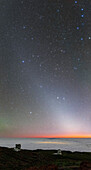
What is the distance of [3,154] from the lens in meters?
21.3

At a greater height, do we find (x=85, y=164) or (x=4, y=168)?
(x=85, y=164)

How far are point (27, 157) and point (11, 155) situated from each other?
195 cm

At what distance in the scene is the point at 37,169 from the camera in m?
12.3

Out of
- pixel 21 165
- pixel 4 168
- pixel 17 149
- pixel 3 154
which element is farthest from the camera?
pixel 17 149

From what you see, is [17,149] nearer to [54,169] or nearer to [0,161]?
[0,161]

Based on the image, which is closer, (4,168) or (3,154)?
(4,168)

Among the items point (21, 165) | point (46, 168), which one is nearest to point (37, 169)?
point (46, 168)

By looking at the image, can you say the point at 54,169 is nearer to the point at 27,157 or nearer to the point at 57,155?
the point at 27,157

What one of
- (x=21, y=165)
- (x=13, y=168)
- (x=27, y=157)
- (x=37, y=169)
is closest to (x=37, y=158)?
(x=27, y=157)

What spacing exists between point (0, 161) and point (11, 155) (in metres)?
3.07

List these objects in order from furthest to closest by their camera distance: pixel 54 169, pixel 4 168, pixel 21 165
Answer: pixel 21 165 → pixel 4 168 → pixel 54 169

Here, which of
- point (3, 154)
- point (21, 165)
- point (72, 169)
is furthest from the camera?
point (3, 154)

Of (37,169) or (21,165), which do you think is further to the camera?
(21,165)

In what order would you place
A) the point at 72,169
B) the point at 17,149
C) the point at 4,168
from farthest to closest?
the point at 17,149
the point at 4,168
the point at 72,169
